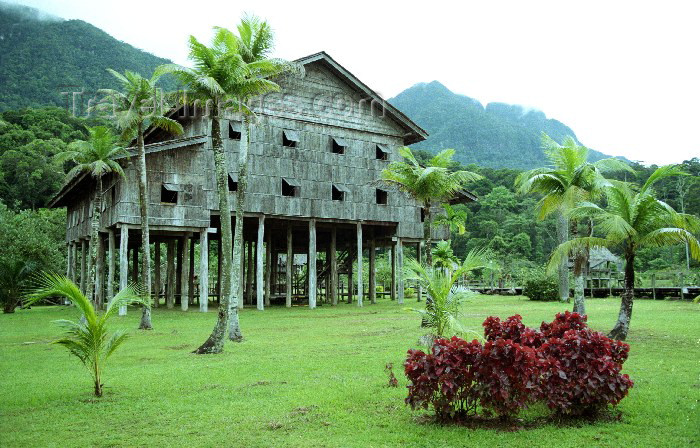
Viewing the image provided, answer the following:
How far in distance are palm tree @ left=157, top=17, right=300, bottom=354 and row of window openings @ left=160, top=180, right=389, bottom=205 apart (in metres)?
10.6

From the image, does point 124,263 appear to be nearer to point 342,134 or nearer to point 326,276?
point 342,134

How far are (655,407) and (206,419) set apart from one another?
20.0 feet

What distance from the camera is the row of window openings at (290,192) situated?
26627mm

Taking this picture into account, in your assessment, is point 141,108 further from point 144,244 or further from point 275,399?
point 275,399

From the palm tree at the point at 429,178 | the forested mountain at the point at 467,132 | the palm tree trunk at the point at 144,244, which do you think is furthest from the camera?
the forested mountain at the point at 467,132

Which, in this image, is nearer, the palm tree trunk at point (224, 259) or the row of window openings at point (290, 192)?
the palm tree trunk at point (224, 259)

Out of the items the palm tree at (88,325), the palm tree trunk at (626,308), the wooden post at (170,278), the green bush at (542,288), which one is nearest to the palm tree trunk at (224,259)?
the palm tree at (88,325)

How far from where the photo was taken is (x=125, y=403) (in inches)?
350

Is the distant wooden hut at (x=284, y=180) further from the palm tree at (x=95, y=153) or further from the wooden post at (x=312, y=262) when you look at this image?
the palm tree at (x=95, y=153)

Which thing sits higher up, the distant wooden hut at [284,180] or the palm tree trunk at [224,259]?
the distant wooden hut at [284,180]

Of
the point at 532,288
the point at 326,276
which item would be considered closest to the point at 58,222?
the point at 326,276

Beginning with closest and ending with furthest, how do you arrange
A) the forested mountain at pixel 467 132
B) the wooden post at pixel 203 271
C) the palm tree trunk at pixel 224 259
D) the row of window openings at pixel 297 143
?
the palm tree trunk at pixel 224 259, the wooden post at pixel 203 271, the row of window openings at pixel 297 143, the forested mountain at pixel 467 132

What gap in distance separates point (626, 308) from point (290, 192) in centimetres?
1767

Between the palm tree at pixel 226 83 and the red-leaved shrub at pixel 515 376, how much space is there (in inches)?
313
